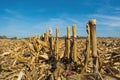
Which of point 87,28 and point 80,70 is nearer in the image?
point 87,28

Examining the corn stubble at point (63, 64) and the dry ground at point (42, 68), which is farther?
the dry ground at point (42, 68)

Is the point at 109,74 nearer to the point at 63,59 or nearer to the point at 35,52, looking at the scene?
the point at 63,59

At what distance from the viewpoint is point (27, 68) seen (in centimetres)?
505

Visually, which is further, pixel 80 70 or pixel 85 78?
pixel 80 70

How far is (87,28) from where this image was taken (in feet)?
13.3

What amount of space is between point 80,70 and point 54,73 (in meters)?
0.44

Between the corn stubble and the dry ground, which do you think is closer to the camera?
the corn stubble

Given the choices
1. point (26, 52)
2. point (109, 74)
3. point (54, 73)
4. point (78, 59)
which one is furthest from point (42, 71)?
point (26, 52)

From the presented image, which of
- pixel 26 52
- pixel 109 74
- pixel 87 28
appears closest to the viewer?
pixel 87 28

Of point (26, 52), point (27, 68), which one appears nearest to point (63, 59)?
point (27, 68)

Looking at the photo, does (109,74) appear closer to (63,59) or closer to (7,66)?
(63,59)

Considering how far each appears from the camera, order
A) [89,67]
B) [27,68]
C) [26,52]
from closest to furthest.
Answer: [89,67]
[27,68]
[26,52]

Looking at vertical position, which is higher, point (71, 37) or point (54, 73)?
point (71, 37)

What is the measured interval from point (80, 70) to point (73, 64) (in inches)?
10.0
